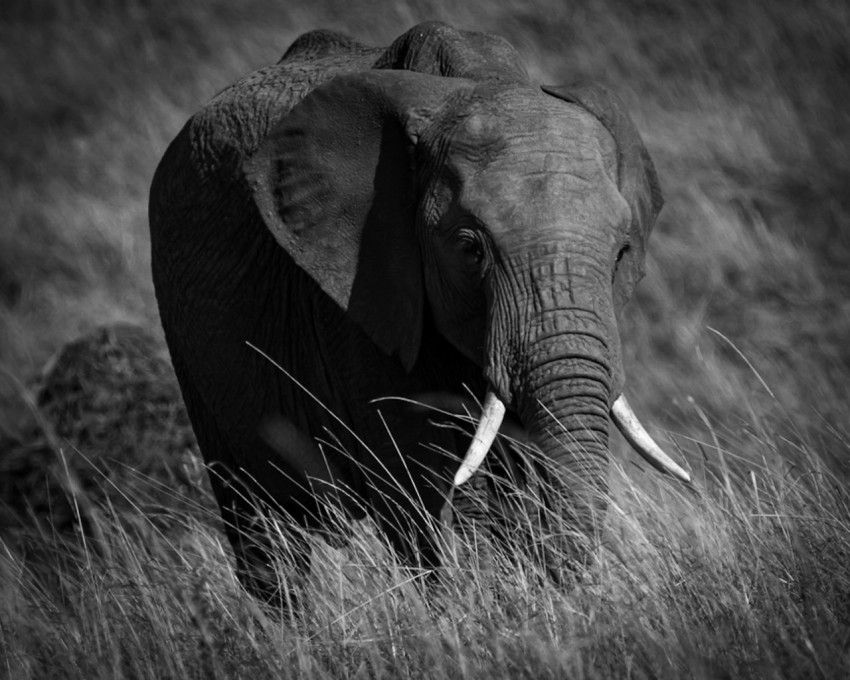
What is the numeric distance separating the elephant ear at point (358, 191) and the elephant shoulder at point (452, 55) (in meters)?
0.19

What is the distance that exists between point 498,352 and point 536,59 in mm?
9910

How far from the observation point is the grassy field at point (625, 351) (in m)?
3.93

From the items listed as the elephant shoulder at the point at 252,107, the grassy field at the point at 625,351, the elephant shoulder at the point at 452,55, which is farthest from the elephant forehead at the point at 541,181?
the elephant shoulder at the point at 252,107

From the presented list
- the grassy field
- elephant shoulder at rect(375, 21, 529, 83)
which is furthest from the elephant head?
the grassy field

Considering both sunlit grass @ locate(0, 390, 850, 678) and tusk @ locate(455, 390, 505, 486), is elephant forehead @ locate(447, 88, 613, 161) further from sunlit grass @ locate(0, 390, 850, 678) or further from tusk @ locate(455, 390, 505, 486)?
sunlit grass @ locate(0, 390, 850, 678)

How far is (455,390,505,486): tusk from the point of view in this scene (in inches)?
163

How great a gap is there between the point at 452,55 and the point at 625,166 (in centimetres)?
69

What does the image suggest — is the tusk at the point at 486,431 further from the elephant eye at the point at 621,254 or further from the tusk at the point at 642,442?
the elephant eye at the point at 621,254

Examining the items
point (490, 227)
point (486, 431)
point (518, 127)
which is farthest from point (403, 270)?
point (486, 431)

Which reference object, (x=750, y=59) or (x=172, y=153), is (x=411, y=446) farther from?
(x=750, y=59)

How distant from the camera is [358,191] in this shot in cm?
484

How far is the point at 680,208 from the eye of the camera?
11.6 meters

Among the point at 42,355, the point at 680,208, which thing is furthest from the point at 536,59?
the point at 42,355

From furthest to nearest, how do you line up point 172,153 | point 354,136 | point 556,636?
point 172,153
point 354,136
point 556,636
